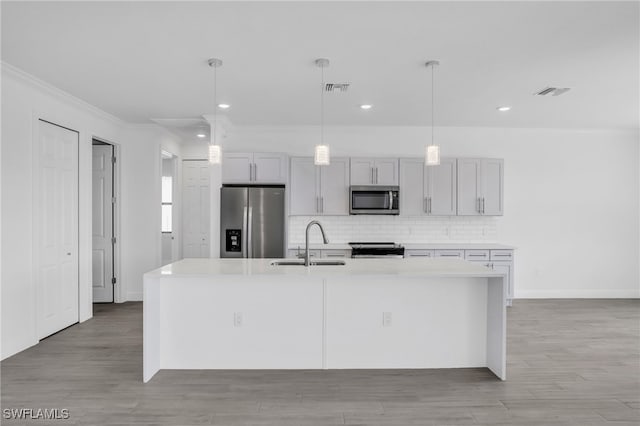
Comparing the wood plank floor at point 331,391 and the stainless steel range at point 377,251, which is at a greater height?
the stainless steel range at point 377,251

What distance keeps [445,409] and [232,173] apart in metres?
4.13

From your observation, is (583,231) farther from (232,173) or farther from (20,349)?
(20,349)

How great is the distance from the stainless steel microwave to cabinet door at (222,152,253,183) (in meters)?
1.49

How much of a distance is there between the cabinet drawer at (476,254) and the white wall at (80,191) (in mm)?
4533

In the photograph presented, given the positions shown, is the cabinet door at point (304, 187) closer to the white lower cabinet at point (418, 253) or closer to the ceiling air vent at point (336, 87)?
the white lower cabinet at point (418, 253)

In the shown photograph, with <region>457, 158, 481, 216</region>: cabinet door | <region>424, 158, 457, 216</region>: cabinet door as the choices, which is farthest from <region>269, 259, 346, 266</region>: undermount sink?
<region>457, 158, 481, 216</region>: cabinet door

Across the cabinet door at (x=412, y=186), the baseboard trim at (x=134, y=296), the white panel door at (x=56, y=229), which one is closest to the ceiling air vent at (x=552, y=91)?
the cabinet door at (x=412, y=186)

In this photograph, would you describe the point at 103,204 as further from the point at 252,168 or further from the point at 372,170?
the point at 372,170

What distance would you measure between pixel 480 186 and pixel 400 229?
1344 millimetres

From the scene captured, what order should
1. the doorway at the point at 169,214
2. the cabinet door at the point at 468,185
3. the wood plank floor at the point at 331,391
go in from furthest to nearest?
the doorway at the point at 169,214
the cabinet door at the point at 468,185
the wood plank floor at the point at 331,391

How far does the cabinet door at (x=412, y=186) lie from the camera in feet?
20.0

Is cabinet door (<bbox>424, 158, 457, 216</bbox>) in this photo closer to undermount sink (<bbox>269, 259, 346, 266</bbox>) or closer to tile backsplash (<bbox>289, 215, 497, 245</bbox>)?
tile backsplash (<bbox>289, 215, 497, 245</bbox>)

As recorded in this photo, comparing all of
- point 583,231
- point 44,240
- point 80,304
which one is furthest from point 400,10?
point 583,231

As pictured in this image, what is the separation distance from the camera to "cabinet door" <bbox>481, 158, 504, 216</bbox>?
6176mm
